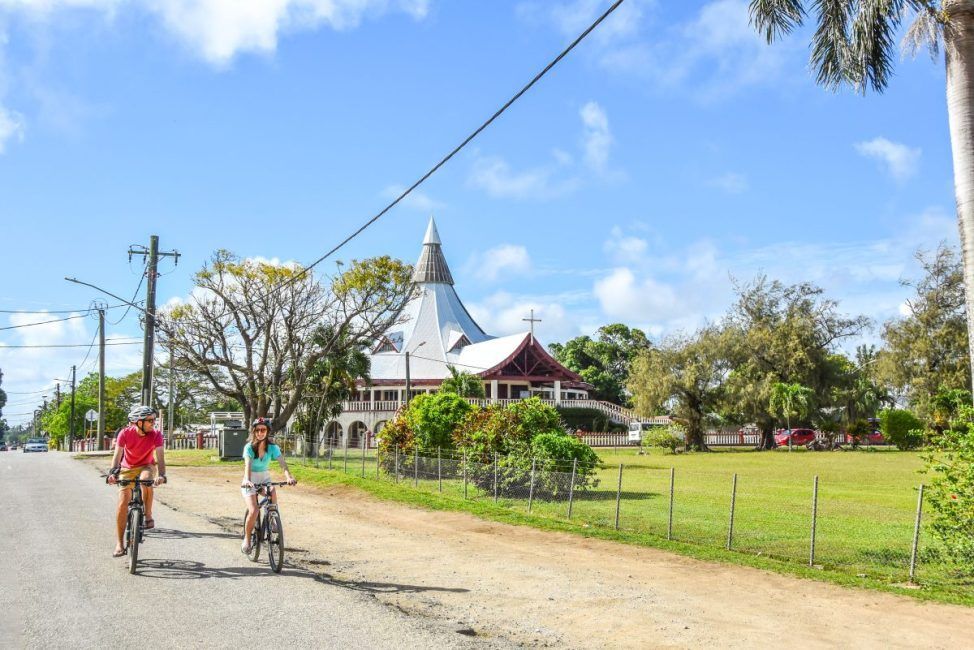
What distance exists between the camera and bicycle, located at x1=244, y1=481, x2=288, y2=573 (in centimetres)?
967

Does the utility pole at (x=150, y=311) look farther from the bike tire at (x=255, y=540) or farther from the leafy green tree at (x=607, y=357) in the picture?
the leafy green tree at (x=607, y=357)

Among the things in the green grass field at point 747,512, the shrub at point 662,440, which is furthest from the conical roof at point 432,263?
the green grass field at point 747,512

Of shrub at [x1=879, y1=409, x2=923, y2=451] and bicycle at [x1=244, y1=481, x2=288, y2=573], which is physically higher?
bicycle at [x1=244, y1=481, x2=288, y2=573]

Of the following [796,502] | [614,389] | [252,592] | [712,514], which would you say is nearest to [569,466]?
[712,514]

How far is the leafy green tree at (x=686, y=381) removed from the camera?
57.2 meters

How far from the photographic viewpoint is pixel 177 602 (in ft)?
26.5

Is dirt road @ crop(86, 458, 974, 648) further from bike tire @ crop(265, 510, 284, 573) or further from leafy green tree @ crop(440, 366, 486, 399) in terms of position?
leafy green tree @ crop(440, 366, 486, 399)

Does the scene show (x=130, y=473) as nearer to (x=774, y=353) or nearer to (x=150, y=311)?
(x=150, y=311)

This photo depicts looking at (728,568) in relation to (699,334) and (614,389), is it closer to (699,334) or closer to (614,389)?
(699,334)

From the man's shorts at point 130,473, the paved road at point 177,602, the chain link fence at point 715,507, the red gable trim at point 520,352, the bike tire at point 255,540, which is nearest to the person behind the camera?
the paved road at point 177,602

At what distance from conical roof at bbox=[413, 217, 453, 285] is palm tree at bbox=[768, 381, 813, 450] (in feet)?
116

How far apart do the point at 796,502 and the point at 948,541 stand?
9.79 meters

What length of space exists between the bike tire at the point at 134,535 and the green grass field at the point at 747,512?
7.55 metres

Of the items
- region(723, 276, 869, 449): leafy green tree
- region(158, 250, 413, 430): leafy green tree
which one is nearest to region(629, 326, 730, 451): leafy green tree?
region(723, 276, 869, 449): leafy green tree
